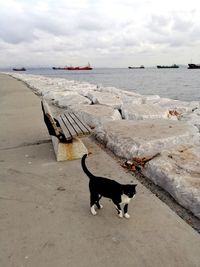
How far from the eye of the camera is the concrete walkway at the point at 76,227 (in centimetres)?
244

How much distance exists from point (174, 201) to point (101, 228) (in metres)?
0.99

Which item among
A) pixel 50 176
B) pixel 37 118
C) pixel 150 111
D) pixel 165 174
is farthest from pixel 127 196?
pixel 37 118

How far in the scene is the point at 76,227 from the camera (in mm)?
2863

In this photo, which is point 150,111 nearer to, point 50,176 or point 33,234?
point 50,176

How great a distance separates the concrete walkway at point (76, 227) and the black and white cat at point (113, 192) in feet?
0.42

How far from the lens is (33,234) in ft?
9.02

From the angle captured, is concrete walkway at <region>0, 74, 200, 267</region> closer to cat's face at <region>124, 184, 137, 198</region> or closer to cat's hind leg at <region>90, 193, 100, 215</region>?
cat's hind leg at <region>90, 193, 100, 215</region>

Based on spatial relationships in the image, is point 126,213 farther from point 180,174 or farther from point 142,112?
point 142,112

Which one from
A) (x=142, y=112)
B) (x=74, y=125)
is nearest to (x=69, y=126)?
(x=74, y=125)

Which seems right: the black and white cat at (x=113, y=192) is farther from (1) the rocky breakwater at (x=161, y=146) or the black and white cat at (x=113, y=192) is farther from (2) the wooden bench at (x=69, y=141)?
Result: (2) the wooden bench at (x=69, y=141)

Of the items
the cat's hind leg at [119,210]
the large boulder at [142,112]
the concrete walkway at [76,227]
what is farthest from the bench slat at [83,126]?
the large boulder at [142,112]

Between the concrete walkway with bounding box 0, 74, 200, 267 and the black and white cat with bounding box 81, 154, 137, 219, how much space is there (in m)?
0.13

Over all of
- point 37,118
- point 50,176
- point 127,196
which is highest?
point 127,196

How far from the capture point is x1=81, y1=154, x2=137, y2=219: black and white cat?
2.87m
